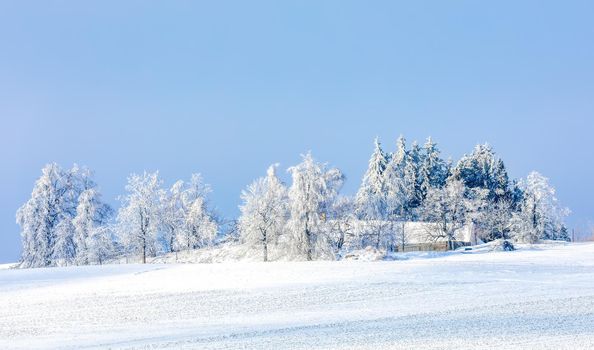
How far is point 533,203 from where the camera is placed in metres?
87.5

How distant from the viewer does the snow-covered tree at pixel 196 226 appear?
265ft

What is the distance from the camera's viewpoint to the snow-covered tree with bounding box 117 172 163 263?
217 feet

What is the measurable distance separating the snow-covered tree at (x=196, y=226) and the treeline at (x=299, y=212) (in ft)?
0.44

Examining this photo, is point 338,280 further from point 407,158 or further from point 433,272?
point 407,158

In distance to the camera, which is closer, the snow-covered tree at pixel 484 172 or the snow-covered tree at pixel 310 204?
the snow-covered tree at pixel 310 204

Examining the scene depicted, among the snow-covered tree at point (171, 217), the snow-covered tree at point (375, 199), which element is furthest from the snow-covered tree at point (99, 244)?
the snow-covered tree at point (375, 199)

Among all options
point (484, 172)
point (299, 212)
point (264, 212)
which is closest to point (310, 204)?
point (299, 212)

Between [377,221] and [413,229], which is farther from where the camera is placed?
[413,229]

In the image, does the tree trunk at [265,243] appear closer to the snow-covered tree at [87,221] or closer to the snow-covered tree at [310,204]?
the snow-covered tree at [310,204]

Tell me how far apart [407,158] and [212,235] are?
36.4 meters

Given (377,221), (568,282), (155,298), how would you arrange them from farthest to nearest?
(377,221), (568,282), (155,298)

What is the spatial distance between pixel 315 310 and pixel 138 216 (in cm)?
4860

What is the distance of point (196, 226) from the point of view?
8188 cm

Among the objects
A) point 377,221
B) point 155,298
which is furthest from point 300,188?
point 155,298
